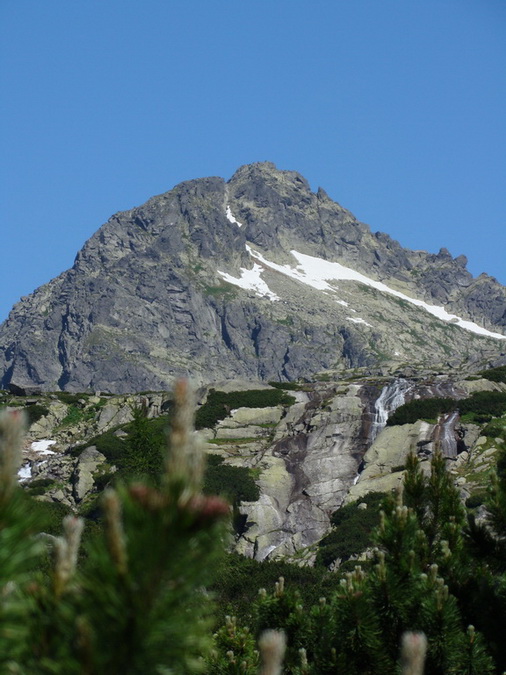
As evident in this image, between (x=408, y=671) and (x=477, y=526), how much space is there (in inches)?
318

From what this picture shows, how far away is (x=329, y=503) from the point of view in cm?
4381

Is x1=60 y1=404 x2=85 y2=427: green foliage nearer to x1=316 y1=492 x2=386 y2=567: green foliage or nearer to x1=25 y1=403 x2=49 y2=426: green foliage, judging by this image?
x1=25 y1=403 x2=49 y2=426: green foliage

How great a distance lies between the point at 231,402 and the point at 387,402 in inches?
482

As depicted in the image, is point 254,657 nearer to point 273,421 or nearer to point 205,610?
point 205,610

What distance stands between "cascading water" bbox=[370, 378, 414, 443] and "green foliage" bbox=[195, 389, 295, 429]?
25.4 ft

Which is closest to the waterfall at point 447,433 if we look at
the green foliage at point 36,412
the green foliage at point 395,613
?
the green foliage at point 36,412

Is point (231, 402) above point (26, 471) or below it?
above

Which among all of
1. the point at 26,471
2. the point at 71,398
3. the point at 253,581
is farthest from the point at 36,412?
the point at 253,581

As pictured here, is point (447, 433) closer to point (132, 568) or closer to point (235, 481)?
point (235, 481)

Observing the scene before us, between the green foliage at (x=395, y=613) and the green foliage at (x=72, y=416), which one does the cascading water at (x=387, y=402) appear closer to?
the green foliage at (x=72, y=416)

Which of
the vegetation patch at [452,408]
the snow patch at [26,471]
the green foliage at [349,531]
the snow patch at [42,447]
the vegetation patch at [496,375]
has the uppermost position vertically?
the vegetation patch at [496,375]

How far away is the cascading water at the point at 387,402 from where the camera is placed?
172 ft

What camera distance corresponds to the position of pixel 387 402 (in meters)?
56.8

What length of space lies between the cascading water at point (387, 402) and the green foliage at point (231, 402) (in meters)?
7.75
